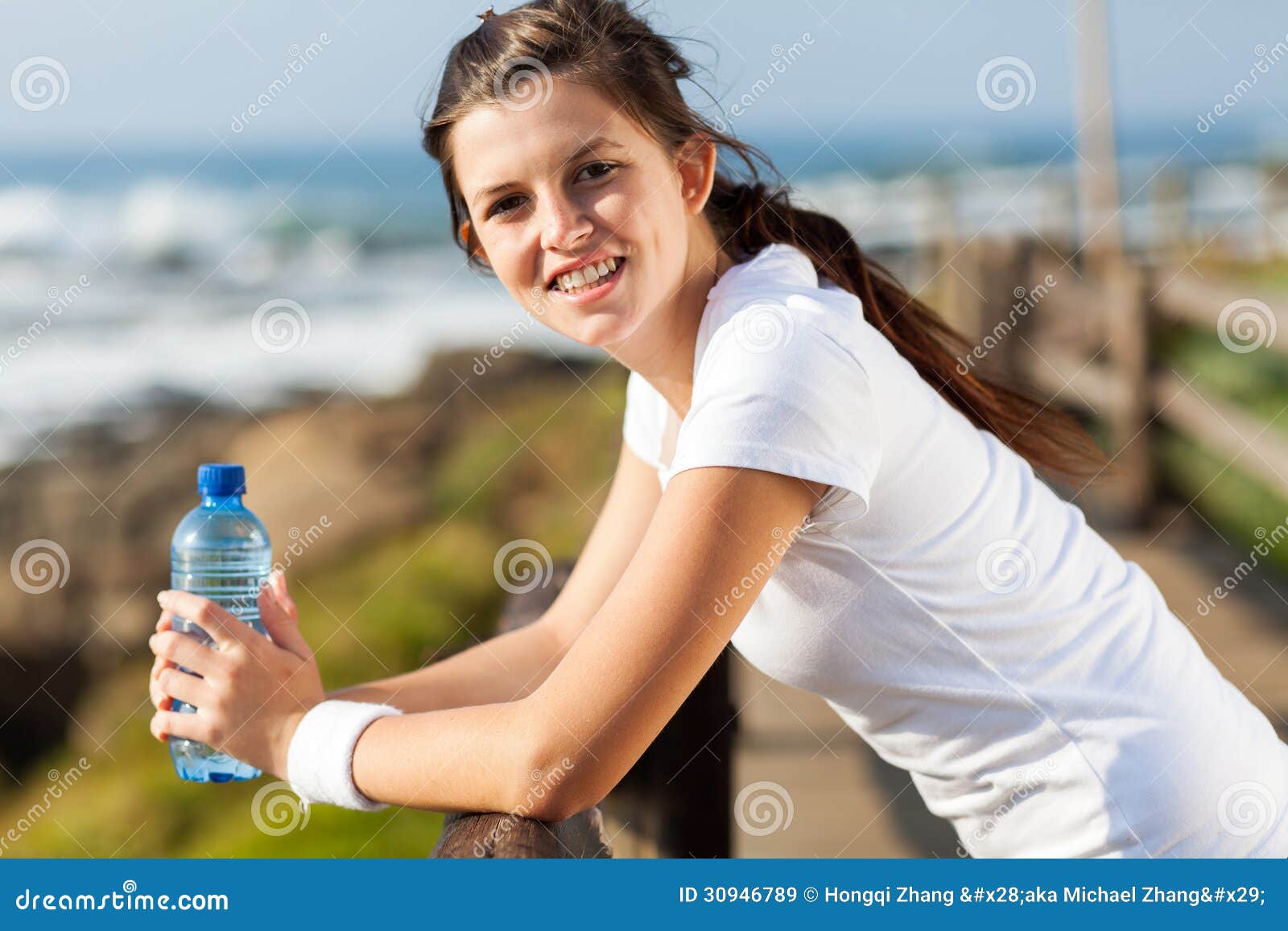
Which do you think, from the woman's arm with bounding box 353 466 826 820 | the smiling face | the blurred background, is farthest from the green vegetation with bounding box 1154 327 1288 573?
the woman's arm with bounding box 353 466 826 820

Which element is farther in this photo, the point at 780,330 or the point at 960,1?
the point at 960,1

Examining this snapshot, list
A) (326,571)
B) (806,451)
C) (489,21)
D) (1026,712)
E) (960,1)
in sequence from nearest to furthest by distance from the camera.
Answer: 1. (806,451)
2. (1026,712)
3. (489,21)
4. (326,571)
5. (960,1)

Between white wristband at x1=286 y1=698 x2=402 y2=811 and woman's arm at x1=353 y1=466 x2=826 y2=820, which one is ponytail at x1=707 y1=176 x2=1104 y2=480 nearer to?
woman's arm at x1=353 y1=466 x2=826 y2=820

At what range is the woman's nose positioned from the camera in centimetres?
116

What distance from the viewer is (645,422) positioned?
4.76 ft

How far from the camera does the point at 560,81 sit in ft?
3.78

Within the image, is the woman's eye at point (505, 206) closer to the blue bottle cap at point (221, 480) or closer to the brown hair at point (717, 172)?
the brown hair at point (717, 172)

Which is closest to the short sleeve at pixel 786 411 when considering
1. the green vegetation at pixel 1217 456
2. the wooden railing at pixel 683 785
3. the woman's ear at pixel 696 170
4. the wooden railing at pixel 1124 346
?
the woman's ear at pixel 696 170

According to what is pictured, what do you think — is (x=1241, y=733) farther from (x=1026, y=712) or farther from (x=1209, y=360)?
(x=1209, y=360)

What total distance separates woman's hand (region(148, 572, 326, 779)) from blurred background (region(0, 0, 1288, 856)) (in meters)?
0.46

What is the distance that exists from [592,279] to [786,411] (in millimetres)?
306

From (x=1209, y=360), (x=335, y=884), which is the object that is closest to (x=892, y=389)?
(x=335, y=884)

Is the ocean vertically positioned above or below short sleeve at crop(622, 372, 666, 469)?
above

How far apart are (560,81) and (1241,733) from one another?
2.98ft
